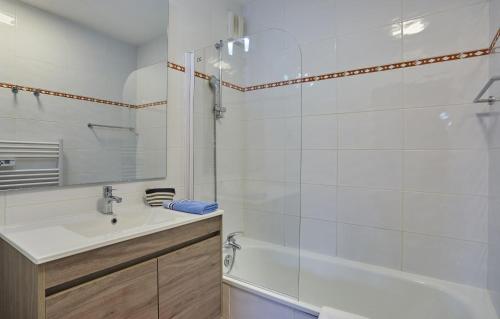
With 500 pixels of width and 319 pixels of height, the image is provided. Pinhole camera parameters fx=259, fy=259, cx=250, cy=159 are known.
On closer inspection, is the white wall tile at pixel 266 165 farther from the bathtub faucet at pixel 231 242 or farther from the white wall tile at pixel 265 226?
the bathtub faucet at pixel 231 242

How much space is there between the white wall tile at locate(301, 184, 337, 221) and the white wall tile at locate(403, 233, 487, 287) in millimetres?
520

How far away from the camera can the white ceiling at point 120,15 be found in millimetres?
1321

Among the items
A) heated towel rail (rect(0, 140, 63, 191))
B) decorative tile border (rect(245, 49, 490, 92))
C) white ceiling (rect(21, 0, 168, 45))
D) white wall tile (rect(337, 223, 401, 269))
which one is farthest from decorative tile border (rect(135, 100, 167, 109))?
white wall tile (rect(337, 223, 401, 269))

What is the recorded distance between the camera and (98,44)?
1.46 meters

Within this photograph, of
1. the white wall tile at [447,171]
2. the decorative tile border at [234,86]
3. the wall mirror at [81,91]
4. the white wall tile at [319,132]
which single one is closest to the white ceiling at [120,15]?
the wall mirror at [81,91]

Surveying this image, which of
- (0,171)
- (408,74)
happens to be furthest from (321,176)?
(0,171)

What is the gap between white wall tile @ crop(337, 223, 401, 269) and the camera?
180 cm

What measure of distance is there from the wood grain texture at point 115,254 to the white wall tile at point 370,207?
1125mm

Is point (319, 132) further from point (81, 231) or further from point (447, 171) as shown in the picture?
point (81, 231)

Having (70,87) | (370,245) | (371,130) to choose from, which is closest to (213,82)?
(70,87)

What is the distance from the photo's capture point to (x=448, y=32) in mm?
1622

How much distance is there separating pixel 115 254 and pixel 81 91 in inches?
35.7

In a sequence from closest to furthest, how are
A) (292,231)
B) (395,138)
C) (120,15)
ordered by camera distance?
(120,15)
(395,138)
(292,231)

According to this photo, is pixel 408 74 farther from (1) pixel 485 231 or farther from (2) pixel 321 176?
(1) pixel 485 231
